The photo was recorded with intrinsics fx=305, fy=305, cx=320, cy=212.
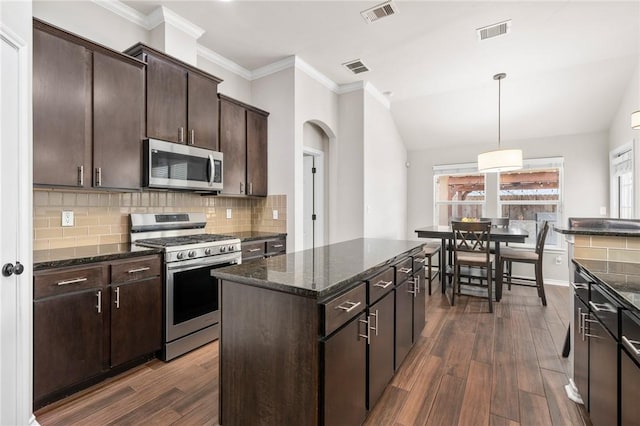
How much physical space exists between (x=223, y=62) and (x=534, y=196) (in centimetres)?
548

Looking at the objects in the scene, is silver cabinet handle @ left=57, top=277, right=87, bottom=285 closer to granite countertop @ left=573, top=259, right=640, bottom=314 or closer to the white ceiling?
the white ceiling

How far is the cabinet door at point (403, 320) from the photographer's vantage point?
2.17m

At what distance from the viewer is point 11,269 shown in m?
1.49

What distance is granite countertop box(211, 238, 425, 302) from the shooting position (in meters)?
1.37

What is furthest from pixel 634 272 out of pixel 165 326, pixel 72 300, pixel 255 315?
pixel 72 300

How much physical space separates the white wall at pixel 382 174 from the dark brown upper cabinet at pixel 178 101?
2.31 meters

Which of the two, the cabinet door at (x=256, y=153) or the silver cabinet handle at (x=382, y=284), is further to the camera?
the cabinet door at (x=256, y=153)

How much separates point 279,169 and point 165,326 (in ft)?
7.32

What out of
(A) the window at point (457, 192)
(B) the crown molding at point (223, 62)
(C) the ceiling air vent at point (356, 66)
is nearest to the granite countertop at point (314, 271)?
(C) the ceiling air vent at point (356, 66)

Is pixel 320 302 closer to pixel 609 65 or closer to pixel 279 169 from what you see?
pixel 279 169

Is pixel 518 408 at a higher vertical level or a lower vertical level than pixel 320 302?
lower

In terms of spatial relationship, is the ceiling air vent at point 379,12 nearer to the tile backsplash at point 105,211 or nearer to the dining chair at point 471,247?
the tile backsplash at point 105,211

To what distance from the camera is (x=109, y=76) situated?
2.37m

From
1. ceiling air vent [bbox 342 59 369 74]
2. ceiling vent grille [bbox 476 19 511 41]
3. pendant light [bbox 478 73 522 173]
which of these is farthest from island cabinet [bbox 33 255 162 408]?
pendant light [bbox 478 73 522 173]
